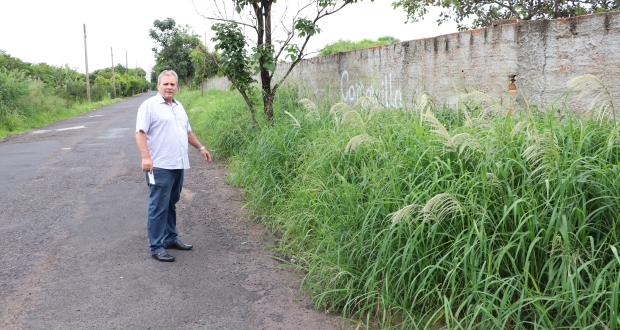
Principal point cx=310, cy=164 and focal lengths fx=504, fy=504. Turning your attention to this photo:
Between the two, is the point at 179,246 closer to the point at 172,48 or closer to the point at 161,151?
the point at 161,151

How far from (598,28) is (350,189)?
9.21 ft

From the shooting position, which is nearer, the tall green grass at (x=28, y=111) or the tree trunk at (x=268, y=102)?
the tree trunk at (x=268, y=102)

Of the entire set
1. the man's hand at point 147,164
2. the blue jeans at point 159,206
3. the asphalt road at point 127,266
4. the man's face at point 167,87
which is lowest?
the asphalt road at point 127,266

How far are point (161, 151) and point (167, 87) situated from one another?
61 centimetres

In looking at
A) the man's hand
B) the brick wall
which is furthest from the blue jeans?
the brick wall

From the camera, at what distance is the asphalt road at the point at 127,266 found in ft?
11.6

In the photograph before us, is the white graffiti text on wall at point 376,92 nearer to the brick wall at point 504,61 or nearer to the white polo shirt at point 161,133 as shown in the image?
the brick wall at point 504,61

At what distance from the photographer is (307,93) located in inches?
415

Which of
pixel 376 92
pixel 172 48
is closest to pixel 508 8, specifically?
pixel 376 92

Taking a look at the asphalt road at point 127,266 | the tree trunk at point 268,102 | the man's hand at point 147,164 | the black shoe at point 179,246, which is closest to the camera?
the asphalt road at point 127,266

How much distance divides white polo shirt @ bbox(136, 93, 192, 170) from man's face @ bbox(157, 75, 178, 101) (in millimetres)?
58

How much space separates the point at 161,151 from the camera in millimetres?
4727

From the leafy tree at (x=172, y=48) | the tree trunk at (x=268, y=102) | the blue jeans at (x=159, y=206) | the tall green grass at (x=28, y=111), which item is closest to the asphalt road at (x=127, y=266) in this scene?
the blue jeans at (x=159, y=206)

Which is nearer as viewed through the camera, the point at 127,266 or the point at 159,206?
the point at 127,266
